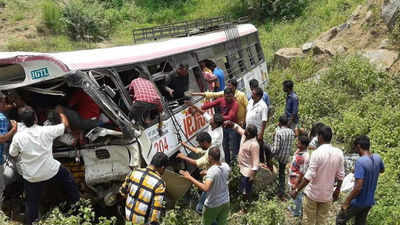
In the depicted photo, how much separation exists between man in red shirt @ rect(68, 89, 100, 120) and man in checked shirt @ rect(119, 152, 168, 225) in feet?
4.88

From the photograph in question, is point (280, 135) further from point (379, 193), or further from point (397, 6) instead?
point (397, 6)

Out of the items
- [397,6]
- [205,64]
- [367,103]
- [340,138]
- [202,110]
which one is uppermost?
[397,6]

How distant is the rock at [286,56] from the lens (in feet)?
43.0

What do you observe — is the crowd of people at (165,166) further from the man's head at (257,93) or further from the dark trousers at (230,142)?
the dark trousers at (230,142)

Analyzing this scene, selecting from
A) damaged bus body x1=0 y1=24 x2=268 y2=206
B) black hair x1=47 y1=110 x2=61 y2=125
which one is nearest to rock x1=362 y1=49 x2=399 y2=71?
damaged bus body x1=0 y1=24 x2=268 y2=206

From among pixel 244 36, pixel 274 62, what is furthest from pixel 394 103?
pixel 274 62

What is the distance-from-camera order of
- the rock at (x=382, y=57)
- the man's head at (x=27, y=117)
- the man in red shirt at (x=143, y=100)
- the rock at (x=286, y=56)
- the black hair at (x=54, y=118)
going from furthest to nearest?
1. the rock at (x=286, y=56)
2. the rock at (x=382, y=57)
3. the man in red shirt at (x=143, y=100)
4. the black hair at (x=54, y=118)
5. the man's head at (x=27, y=117)

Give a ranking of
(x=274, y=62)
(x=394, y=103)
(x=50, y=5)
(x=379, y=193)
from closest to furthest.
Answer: (x=379, y=193) → (x=394, y=103) → (x=274, y=62) → (x=50, y=5)

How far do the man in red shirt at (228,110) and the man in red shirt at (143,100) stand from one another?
51.7 inches

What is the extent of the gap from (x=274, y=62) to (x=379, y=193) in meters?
8.98

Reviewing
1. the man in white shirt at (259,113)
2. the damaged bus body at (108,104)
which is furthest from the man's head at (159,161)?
the man in white shirt at (259,113)

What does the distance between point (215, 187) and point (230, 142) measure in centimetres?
219

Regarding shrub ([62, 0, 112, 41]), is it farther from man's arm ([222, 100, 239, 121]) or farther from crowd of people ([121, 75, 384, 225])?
crowd of people ([121, 75, 384, 225])

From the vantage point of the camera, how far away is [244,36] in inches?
400
